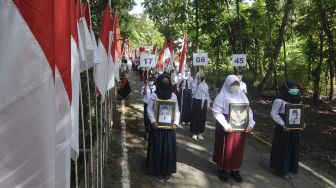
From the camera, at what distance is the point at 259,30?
23.1 m

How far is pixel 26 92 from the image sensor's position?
Result: 8.02 feet

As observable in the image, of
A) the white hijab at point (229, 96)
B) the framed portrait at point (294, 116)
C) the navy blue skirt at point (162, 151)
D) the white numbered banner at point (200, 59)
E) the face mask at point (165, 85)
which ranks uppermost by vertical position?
the white numbered banner at point (200, 59)

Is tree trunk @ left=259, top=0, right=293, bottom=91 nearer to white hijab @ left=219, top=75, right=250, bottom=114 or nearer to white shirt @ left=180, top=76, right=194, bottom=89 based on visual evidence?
white shirt @ left=180, top=76, right=194, bottom=89

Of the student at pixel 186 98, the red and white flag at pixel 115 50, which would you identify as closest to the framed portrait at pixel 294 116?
the red and white flag at pixel 115 50

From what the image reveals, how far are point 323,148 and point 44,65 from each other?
10.4 metres

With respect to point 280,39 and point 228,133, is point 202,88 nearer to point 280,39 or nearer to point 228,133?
point 228,133

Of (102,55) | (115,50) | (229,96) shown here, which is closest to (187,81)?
(115,50)

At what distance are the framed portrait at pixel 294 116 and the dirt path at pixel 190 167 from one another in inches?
44.8

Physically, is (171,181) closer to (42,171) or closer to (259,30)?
(42,171)

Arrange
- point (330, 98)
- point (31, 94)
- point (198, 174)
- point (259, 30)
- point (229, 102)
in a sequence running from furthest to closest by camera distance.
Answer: point (259, 30), point (330, 98), point (198, 174), point (229, 102), point (31, 94)

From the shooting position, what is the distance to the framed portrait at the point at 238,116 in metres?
7.73

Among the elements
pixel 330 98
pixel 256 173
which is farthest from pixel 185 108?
pixel 330 98

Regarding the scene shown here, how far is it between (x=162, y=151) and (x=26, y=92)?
557 centimetres

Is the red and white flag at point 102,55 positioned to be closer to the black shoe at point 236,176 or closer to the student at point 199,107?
the black shoe at point 236,176
